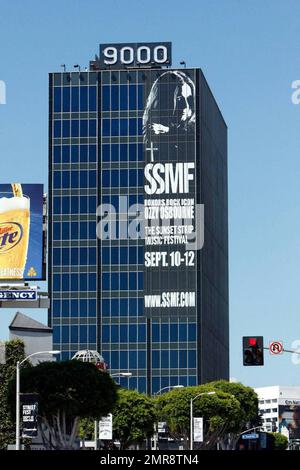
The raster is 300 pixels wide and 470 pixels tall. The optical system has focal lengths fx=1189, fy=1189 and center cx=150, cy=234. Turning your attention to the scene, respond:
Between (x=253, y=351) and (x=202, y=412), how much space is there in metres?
90.8

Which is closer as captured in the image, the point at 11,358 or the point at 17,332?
the point at 11,358

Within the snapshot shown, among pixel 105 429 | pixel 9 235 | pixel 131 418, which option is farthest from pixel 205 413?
pixel 105 429

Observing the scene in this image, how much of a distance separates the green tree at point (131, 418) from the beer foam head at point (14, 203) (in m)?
25.8

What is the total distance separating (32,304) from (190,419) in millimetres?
41658

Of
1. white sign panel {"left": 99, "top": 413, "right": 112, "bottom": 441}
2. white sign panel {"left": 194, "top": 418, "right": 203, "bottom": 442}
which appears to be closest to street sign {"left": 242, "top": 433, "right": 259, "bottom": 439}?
white sign panel {"left": 194, "top": 418, "right": 203, "bottom": 442}

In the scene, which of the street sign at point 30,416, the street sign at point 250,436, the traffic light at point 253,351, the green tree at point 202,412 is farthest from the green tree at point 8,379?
the street sign at point 250,436

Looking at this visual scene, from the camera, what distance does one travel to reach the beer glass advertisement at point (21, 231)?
4382 inches

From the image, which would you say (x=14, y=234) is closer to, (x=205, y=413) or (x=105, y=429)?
(x=105, y=429)

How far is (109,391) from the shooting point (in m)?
99.0

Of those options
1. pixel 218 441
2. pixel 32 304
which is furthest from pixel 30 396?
pixel 218 441

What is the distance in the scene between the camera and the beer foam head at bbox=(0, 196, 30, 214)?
4446 inches

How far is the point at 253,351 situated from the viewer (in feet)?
197

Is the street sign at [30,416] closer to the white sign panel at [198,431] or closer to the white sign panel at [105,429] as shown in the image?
the white sign panel at [105,429]
